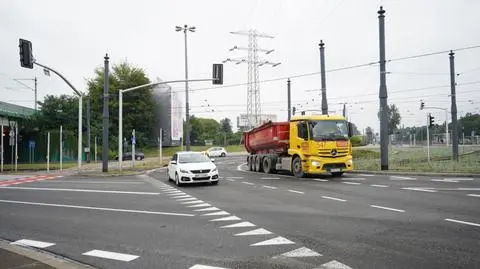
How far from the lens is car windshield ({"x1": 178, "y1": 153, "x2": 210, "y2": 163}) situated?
1850 cm

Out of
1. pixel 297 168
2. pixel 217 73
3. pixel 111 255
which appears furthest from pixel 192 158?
pixel 111 255

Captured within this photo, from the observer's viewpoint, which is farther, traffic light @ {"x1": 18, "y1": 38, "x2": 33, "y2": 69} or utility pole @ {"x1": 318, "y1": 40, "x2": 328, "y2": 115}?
utility pole @ {"x1": 318, "y1": 40, "x2": 328, "y2": 115}

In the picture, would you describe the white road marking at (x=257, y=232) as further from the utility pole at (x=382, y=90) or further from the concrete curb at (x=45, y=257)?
the utility pole at (x=382, y=90)

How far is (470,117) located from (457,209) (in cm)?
13305

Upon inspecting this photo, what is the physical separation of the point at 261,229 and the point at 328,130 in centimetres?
1299

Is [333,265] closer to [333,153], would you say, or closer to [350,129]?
[333,153]

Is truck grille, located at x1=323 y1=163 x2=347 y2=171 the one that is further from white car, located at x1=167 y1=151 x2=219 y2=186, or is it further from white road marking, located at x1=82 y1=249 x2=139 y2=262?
white road marking, located at x1=82 y1=249 x2=139 y2=262

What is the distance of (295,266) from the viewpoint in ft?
17.9

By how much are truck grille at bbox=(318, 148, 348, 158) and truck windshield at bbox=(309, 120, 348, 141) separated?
0.56 m

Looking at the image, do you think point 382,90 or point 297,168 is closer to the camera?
point 297,168

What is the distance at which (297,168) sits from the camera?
21281mm

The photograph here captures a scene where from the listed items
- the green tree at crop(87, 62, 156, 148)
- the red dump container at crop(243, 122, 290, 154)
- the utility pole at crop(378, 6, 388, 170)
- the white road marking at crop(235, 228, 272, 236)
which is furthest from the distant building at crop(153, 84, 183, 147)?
the white road marking at crop(235, 228, 272, 236)

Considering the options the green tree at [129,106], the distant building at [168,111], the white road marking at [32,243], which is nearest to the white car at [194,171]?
the white road marking at [32,243]

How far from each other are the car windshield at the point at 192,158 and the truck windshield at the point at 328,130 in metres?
5.24
